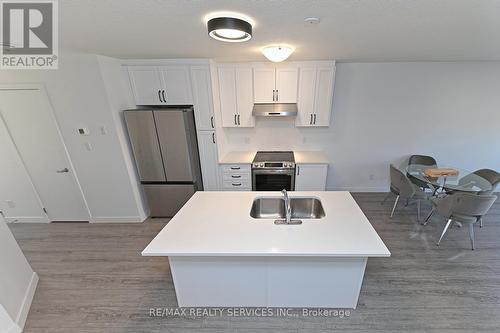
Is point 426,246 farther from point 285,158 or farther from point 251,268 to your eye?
point 251,268

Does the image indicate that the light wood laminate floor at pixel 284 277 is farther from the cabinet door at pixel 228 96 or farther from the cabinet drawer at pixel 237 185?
the cabinet door at pixel 228 96

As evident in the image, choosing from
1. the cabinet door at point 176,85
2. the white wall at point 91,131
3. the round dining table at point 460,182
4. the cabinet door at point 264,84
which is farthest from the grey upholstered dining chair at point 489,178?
the white wall at point 91,131

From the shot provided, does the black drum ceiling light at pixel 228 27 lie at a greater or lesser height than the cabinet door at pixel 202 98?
greater

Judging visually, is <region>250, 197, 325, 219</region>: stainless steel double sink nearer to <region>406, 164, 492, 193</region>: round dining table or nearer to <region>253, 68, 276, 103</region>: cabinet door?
<region>253, 68, 276, 103</region>: cabinet door

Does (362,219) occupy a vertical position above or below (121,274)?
above

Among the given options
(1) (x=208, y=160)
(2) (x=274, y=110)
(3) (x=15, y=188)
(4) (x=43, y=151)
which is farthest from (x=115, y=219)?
(2) (x=274, y=110)

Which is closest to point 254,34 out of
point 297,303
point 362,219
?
point 362,219

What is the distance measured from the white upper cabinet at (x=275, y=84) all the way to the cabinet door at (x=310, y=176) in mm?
1135

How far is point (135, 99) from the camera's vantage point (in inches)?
127

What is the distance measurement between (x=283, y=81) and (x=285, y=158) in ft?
4.16

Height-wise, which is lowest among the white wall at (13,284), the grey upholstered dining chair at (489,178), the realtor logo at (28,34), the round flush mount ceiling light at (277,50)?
the white wall at (13,284)

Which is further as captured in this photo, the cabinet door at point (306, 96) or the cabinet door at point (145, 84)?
the cabinet door at point (306, 96)

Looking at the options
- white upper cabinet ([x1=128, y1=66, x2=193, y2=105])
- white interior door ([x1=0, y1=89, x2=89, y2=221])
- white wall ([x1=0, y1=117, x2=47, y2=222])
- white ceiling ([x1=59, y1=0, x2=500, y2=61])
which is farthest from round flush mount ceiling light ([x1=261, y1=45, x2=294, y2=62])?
white wall ([x1=0, y1=117, x2=47, y2=222])

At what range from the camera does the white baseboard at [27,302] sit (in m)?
1.91
